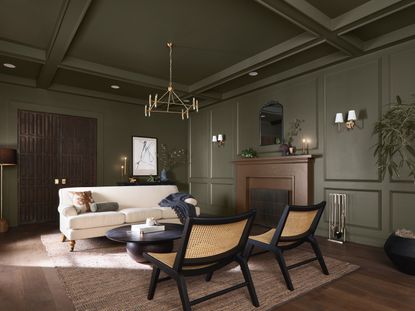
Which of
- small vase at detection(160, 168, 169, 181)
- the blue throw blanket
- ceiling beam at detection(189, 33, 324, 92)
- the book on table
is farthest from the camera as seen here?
small vase at detection(160, 168, 169, 181)

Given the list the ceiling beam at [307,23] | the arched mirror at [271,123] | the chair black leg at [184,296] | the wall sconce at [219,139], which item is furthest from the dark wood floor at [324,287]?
the wall sconce at [219,139]

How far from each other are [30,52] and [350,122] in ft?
16.3

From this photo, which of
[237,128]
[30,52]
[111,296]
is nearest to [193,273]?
[111,296]

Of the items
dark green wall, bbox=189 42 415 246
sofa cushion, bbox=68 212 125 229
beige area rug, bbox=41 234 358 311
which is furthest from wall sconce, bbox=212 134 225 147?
beige area rug, bbox=41 234 358 311

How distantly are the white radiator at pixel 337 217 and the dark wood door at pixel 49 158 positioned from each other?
4937 mm

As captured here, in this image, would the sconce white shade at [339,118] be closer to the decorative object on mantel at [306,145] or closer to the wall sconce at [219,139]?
the decorative object on mantel at [306,145]

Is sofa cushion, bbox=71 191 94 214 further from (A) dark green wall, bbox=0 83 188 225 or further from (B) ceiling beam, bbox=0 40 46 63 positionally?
(B) ceiling beam, bbox=0 40 46 63

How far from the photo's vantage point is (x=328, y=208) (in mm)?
4508

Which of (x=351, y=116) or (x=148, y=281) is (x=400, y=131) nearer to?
(x=351, y=116)

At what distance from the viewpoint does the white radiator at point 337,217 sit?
13.8 ft

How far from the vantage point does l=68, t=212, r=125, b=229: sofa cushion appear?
3.67 m

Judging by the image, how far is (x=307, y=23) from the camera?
3270 mm

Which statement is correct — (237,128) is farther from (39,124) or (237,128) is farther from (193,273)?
(193,273)

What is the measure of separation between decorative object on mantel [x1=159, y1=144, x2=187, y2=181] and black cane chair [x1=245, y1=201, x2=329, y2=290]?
15.8 feet
